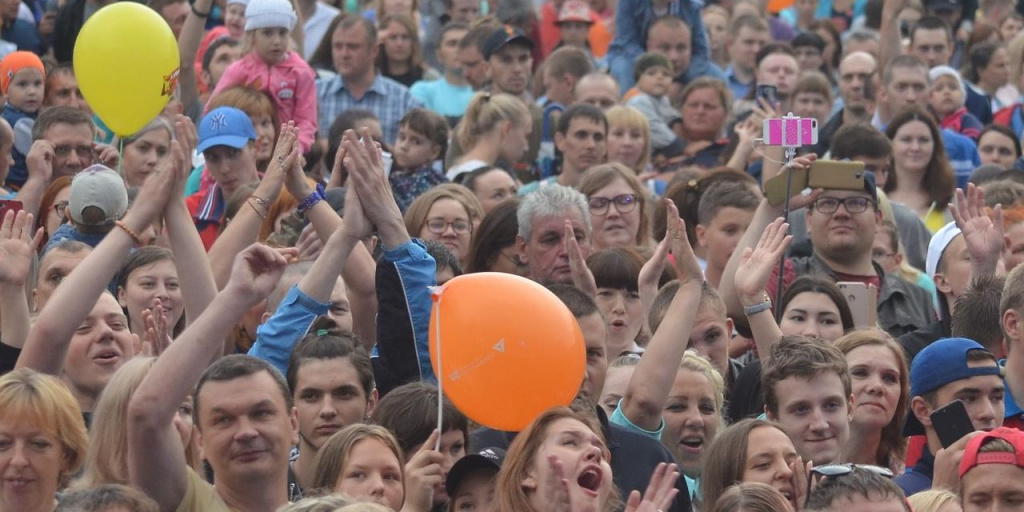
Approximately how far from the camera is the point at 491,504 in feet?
19.5

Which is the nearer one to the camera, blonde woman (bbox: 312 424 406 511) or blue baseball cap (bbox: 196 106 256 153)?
blonde woman (bbox: 312 424 406 511)

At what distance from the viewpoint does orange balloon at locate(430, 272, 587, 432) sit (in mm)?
6141

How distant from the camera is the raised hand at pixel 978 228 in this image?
26.9 feet

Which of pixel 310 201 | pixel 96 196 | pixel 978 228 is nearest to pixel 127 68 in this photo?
pixel 96 196

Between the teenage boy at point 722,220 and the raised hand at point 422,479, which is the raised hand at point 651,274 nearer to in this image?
the teenage boy at point 722,220

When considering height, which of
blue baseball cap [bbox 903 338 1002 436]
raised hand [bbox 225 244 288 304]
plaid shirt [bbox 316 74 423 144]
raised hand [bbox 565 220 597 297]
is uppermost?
plaid shirt [bbox 316 74 423 144]

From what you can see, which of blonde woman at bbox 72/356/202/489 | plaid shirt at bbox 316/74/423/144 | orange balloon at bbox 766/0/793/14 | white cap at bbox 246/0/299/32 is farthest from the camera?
orange balloon at bbox 766/0/793/14

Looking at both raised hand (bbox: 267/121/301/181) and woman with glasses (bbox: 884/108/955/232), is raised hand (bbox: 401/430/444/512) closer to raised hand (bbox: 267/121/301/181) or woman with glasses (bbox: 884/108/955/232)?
raised hand (bbox: 267/121/301/181)

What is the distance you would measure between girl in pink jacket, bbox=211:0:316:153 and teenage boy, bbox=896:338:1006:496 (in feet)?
16.7

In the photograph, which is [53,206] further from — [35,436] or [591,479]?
[591,479]

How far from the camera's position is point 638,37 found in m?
15.6

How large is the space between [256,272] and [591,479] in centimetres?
120

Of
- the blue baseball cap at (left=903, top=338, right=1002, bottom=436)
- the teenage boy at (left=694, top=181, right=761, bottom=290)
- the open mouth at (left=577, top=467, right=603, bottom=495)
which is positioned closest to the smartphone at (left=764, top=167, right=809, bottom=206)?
the teenage boy at (left=694, top=181, right=761, bottom=290)

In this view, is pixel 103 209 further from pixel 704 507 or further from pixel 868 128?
pixel 868 128
